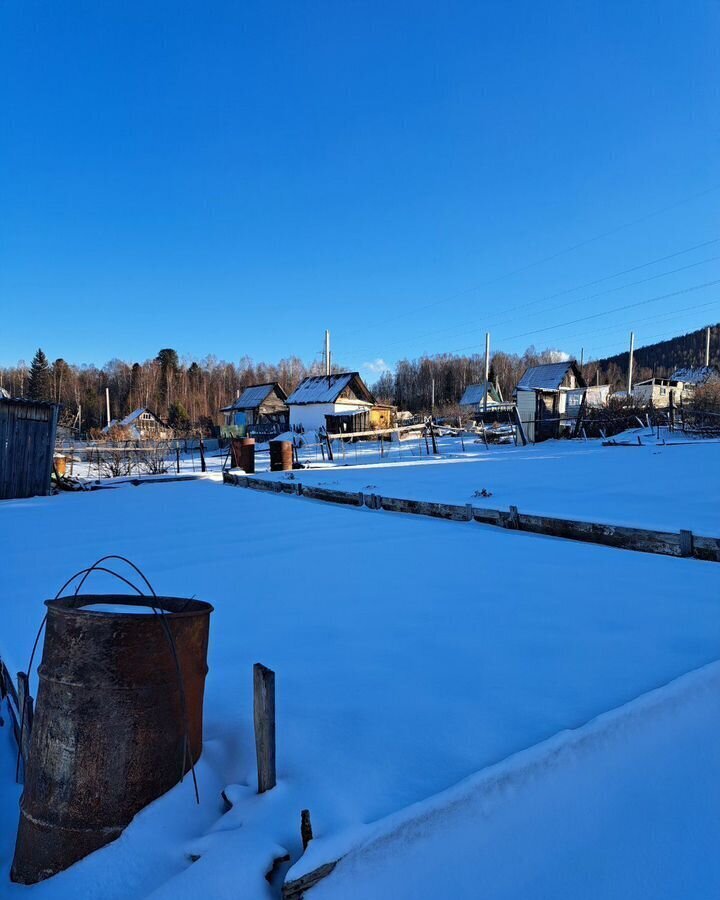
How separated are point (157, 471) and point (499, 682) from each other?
20212 mm

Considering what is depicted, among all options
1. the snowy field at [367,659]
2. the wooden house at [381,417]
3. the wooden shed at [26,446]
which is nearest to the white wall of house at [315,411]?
the wooden house at [381,417]

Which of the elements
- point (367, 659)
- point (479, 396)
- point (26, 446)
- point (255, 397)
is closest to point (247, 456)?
point (26, 446)

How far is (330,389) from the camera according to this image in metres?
43.1

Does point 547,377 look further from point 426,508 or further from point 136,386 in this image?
point 136,386

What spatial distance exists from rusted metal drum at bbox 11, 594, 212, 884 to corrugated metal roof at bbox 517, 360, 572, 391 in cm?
3627

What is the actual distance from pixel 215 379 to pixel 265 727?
327 ft

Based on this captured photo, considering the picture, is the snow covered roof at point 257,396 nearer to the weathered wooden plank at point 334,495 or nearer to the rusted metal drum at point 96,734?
the weathered wooden plank at point 334,495

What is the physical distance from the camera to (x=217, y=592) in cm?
474

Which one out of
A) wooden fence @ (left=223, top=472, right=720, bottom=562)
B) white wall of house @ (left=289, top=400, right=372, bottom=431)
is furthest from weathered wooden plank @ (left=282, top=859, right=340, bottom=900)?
white wall of house @ (left=289, top=400, right=372, bottom=431)

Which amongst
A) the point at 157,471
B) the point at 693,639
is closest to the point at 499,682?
the point at 693,639

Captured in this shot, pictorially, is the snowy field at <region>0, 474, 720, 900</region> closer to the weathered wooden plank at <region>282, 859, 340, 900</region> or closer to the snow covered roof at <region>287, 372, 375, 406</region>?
the weathered wooden plank at <region>282, 859, 340, 900</region>

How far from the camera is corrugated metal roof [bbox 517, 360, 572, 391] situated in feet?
120

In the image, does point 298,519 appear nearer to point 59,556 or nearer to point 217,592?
point 59,556

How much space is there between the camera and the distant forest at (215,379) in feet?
250
